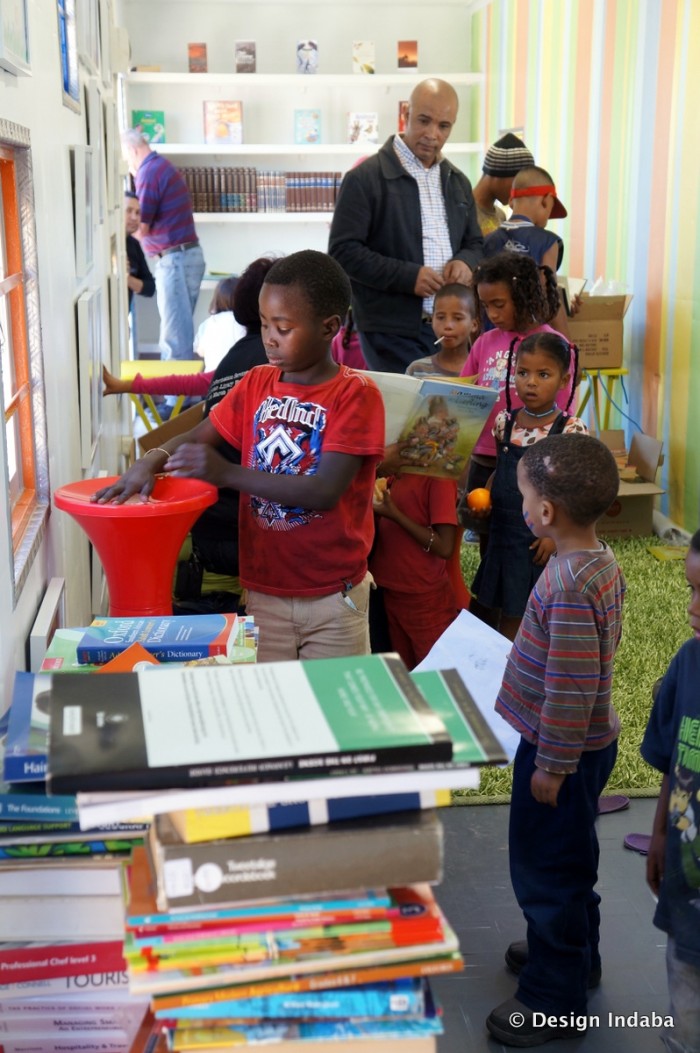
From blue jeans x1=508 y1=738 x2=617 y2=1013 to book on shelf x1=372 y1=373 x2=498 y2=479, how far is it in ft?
3.95

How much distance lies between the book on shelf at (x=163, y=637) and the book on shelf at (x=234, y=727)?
19.9 inches

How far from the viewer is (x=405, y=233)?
404 centimetres

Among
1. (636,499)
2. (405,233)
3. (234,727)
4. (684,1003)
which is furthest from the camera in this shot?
(636,499)

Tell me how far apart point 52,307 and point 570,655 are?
1.32 m

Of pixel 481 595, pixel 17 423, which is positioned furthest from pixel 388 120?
pixel 17 423

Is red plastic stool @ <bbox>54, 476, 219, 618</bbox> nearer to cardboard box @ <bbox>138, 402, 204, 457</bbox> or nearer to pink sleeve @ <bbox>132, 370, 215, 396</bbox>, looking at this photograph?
cardboard box @ <bbox>138, 402, 204, 457</bbox>

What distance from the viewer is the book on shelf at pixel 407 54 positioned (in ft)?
30.0

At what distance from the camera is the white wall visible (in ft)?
6.05

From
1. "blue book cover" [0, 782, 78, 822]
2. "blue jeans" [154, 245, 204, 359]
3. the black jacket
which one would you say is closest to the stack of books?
"blue book cover" [0, 782, 78, 822]

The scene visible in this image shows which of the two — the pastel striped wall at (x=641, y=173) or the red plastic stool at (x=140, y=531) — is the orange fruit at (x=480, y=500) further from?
the pastel striped wall at (x=641, y=173)

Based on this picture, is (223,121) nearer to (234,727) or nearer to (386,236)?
(386,236)

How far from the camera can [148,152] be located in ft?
24.9

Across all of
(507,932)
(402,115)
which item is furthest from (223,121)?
(507,932)

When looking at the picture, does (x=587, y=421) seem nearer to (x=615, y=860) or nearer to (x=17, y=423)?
(x=615, y=860)
